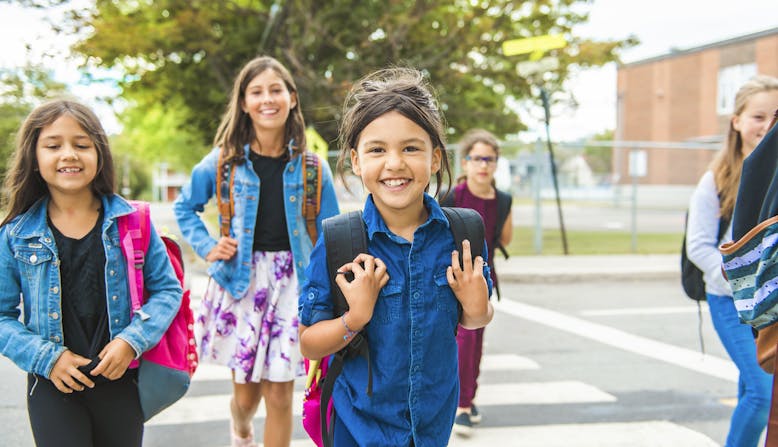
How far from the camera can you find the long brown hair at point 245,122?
11.9ft

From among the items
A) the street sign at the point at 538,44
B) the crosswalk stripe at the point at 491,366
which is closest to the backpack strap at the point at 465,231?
the crosswalk stripe at the point at 491,366

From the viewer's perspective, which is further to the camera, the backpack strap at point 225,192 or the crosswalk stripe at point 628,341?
the crosswalk stripe at point 628,341

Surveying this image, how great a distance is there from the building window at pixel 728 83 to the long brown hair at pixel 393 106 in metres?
41.3

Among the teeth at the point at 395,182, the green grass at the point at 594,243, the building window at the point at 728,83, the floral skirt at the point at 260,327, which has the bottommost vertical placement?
the green grass at the point at 594,243

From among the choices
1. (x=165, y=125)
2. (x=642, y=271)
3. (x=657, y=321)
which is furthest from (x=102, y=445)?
(x=165, y=125)

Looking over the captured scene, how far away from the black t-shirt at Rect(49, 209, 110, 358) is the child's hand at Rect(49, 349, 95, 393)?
99 millimetres

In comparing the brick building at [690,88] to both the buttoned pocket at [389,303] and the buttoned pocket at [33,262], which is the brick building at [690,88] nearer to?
the buttoned pocket at [389,303]

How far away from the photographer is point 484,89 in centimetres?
1922

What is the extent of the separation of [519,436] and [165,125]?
33211mm

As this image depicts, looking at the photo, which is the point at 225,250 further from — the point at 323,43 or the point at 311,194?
the point at 323,43

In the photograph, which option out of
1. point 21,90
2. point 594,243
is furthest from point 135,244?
point 594,243

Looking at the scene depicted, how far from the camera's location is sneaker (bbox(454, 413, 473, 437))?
440cm

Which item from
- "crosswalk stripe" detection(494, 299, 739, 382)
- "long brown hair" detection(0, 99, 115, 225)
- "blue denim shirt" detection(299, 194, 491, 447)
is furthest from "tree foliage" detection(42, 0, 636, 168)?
"blue denim shirt" detection(299, 194, 491, 447)

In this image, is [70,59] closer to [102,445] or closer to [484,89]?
[484,89]
